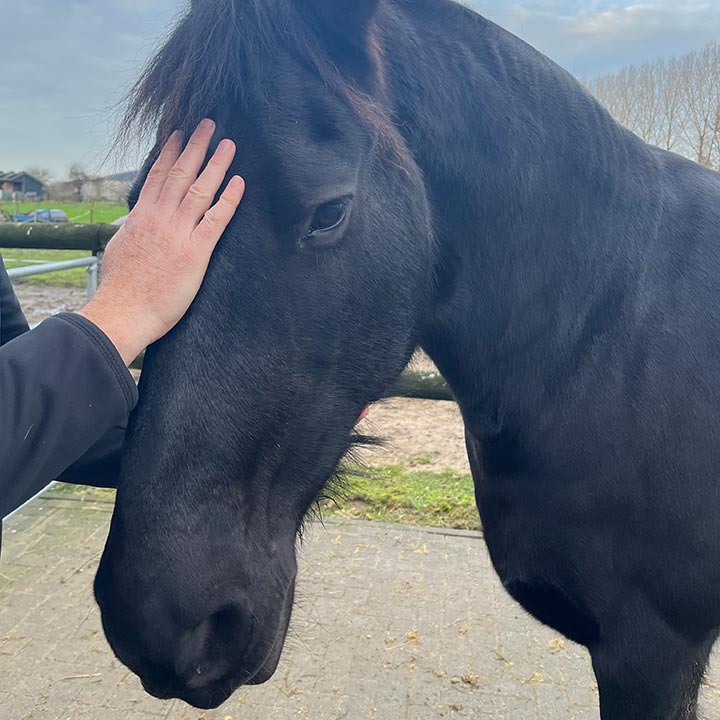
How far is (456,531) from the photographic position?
3791 mm

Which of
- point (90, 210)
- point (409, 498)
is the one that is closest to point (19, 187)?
point (90, 210)

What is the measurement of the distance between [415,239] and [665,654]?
3.60ft

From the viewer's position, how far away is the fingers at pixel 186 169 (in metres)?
1.17

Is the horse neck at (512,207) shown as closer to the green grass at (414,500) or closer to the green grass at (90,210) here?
the green grass at (90,210)

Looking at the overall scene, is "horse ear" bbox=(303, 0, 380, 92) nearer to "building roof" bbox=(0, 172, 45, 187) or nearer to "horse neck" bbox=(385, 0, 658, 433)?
"horse neck" bbox=(385, 0, 658, 433)

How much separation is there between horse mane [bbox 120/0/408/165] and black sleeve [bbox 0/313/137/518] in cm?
44

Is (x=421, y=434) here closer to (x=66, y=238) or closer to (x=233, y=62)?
(x=66, y=238)

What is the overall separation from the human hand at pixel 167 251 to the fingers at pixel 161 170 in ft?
0.05

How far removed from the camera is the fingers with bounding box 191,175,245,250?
112 cm

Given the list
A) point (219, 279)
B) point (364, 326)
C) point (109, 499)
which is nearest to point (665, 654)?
point (364, 326)

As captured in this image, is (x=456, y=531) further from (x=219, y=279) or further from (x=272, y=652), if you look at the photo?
(x=219, y=279)

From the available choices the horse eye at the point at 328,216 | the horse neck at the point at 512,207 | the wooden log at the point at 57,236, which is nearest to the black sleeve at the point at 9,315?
the horse eye at the point at 328,216

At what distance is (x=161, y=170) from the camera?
120 cm

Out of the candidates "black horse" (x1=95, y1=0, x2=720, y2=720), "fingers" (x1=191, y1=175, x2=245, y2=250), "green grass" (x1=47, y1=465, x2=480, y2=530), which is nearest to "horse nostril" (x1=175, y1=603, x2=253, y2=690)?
"black horse" (x1=95, y1=0, x2=720, y2=720)
